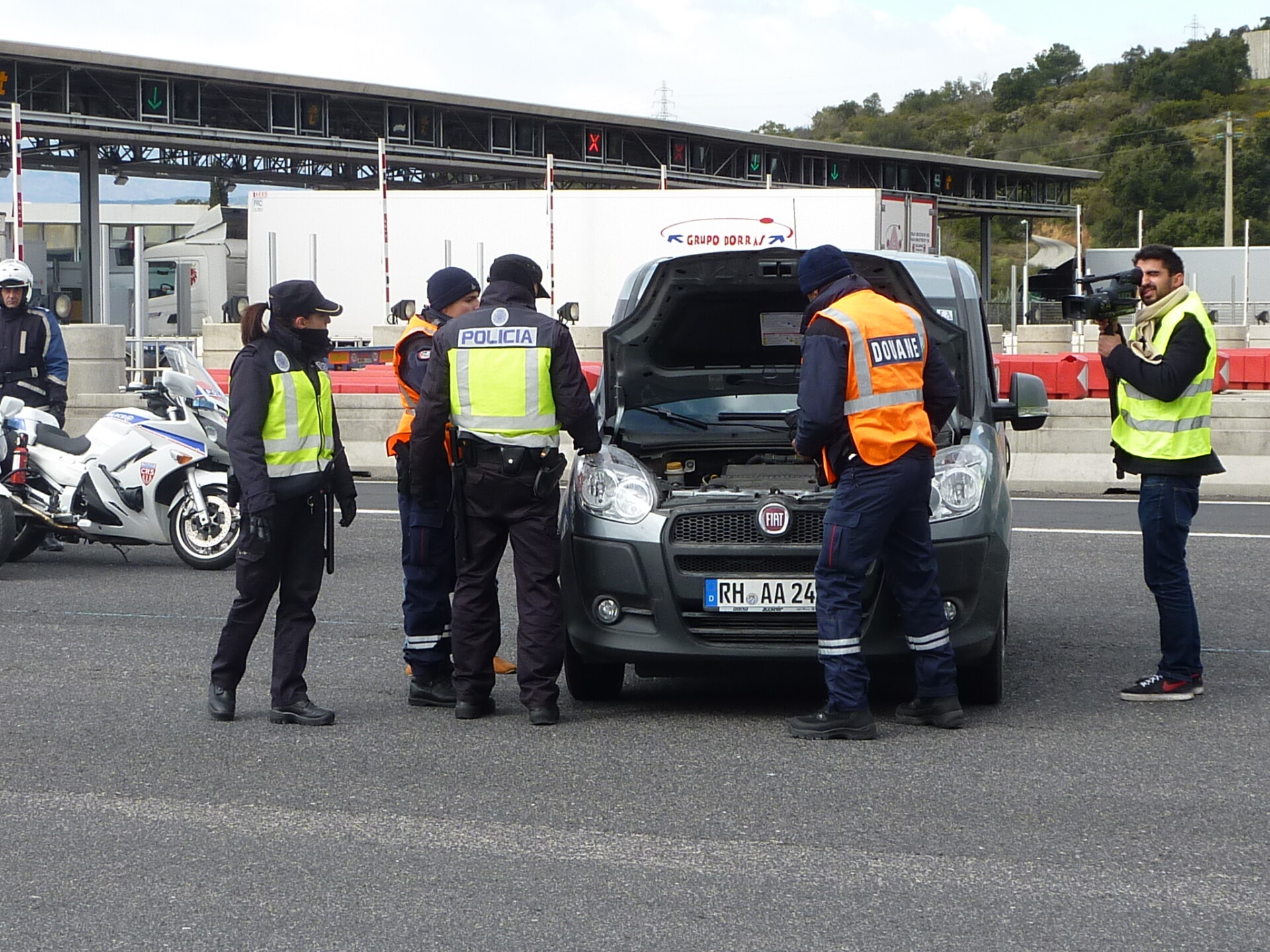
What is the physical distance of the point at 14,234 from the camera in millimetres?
18094

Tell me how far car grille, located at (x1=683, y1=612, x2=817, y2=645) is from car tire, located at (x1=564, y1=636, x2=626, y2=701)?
513mm

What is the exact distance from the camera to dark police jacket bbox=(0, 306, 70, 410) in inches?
472

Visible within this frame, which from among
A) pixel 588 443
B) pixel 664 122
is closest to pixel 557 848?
pixel 588 443

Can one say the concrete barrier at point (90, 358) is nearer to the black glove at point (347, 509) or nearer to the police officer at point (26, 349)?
the police officer at point (26, 349)

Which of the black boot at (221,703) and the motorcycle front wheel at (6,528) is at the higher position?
the motorcycle front wheel at (6,528)

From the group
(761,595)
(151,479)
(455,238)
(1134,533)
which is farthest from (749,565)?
(455,238)

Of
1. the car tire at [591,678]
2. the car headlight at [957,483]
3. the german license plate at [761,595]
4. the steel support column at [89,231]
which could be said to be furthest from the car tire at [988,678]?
the steel support column at [89,231]

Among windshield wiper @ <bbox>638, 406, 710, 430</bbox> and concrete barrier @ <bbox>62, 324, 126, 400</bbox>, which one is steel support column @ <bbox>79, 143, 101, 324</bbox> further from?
windshield wiper @ <bbox>638, 406, 710, 430</bbox>

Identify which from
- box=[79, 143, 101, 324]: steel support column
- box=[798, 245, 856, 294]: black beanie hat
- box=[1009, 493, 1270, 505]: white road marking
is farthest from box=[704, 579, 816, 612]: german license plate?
box=[79, 143, 101, 324]: steel support column

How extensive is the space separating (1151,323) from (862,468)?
1.60m

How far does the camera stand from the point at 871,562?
5.95 meters

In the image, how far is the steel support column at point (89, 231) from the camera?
3684cm

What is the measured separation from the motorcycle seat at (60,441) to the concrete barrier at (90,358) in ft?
24.3

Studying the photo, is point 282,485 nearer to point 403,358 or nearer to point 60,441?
point 403,358
